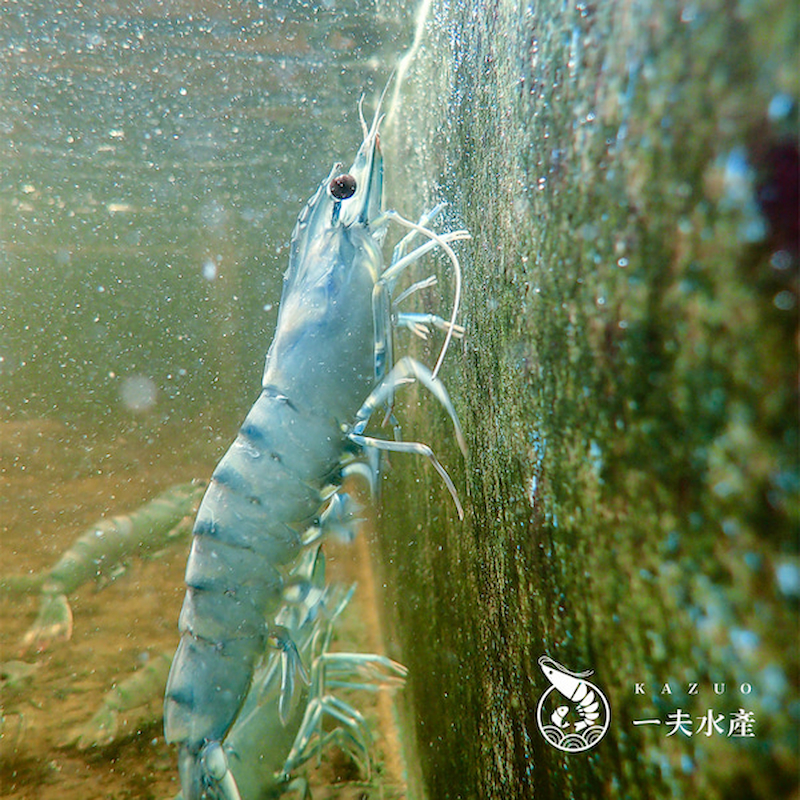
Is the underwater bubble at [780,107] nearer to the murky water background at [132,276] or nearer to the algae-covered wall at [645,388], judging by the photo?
the algae-covered wall at [645,388]

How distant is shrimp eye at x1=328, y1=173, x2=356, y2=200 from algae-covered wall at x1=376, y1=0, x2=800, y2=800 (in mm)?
609

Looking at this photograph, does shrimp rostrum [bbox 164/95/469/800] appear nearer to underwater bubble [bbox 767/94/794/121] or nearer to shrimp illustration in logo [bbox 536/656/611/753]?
shrimp illustration in logo [bbox 536/656/611/753]

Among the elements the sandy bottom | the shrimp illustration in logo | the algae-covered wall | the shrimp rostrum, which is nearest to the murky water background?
the sandy bottom

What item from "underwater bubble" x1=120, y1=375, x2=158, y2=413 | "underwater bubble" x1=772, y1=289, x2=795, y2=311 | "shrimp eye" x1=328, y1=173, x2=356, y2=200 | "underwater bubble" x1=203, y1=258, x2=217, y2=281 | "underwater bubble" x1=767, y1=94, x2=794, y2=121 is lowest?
"underwater bubble" x1=772, y1=289, x2=795, y2=311

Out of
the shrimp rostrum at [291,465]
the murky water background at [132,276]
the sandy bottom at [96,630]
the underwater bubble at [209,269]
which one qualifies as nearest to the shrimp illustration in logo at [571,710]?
the shrimp rostrum at [291,465]

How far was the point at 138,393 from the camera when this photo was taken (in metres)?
6.97

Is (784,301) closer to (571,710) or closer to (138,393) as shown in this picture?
(571,710)

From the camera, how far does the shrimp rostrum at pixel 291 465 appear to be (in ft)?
5.66

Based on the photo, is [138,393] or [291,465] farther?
[138,393]

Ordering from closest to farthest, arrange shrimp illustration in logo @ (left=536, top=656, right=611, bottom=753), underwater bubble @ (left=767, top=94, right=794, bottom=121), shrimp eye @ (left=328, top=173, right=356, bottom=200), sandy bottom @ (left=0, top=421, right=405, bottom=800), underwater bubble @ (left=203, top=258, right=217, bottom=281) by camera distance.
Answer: underwater bubble @ (left=767, top=94, right=794, bottom=121), shrimp illustration in logo @ (left=536, top=656, right=611, bottom=753), shrimp eye @ (left=328, top=173, right=356, bottom=200), sandy bottom @ (left=0, top=421, right=405, bottom=800), underwater bubble @ (left=203, top=258, right=217, bottom=281)

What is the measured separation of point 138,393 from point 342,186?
627cm

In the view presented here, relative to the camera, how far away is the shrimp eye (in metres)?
1.63

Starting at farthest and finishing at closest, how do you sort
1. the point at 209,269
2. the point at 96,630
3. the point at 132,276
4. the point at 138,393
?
the point at 132,276 < the point at 209,269 < the point at 138,393 < the point at 96,630

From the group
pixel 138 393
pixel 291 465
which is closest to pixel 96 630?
pixel 291 465
